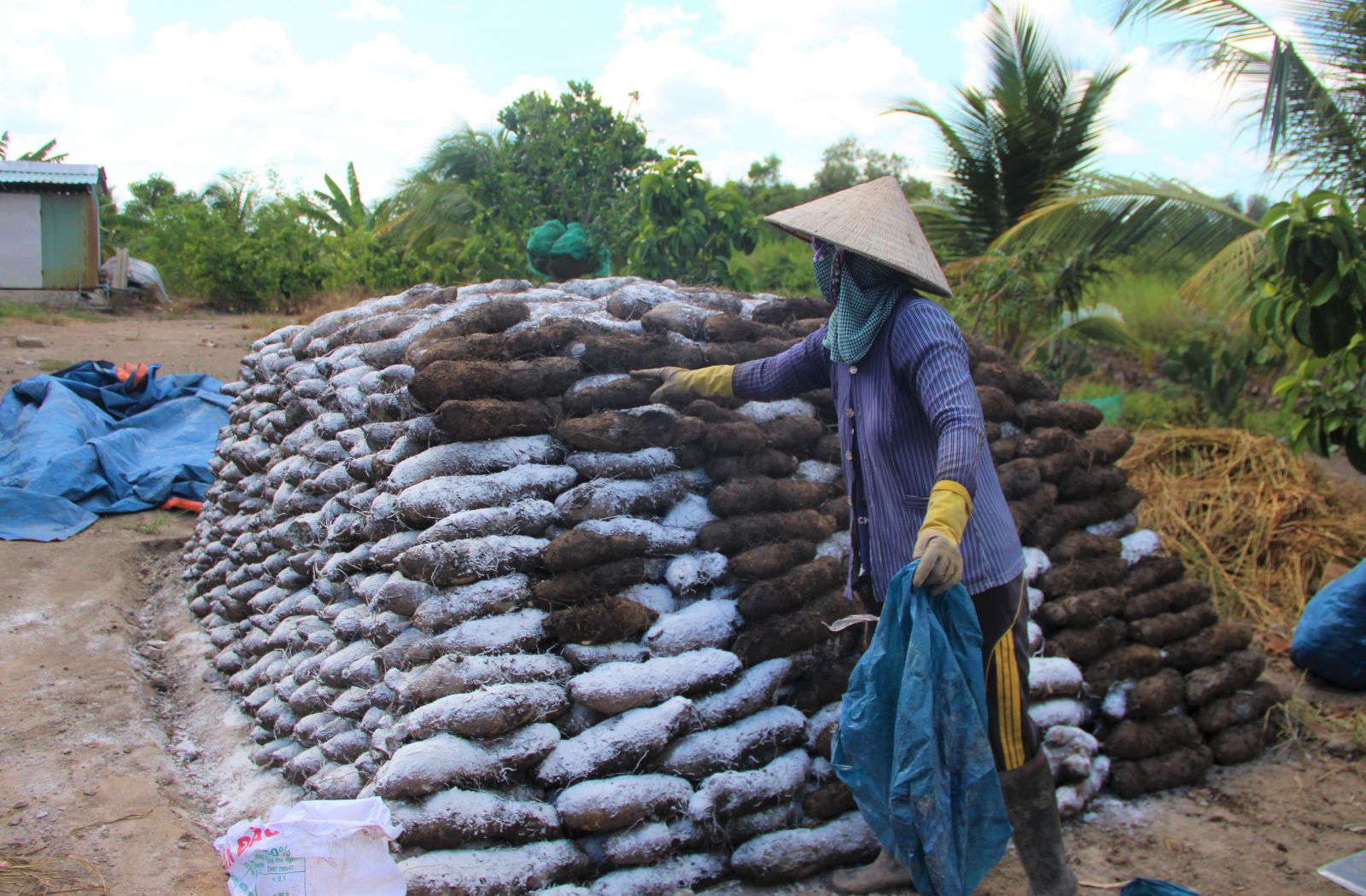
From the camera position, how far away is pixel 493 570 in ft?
8.30

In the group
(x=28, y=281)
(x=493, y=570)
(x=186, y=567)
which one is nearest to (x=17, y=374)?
(x=186, y=567)

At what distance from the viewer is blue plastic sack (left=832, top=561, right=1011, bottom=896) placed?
197 cm

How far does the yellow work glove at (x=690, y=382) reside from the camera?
279 cm

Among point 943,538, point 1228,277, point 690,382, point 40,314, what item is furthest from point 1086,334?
point 40,314

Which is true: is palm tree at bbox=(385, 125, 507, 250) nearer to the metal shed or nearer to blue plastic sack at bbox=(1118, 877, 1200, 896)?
the metal shed

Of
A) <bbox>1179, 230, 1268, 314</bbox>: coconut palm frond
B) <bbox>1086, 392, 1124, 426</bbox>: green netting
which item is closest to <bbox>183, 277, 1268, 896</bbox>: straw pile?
<bbox>1179, 230, 1268, 314</bbox>: coconut palm frond

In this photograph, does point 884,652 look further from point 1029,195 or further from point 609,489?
point 1029,195

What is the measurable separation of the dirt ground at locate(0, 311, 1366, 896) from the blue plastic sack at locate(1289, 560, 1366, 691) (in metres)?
0.11

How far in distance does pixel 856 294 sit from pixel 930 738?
100 centimetres

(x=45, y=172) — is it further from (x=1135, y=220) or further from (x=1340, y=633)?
(x=1340, y=633)

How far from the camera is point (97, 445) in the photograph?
6.49 meters

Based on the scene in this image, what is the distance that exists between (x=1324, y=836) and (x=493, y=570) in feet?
8.24

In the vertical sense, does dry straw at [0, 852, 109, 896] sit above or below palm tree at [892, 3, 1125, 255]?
below

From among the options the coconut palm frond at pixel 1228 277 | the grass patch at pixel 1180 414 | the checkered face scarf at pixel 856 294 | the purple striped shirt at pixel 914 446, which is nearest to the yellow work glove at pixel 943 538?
the purple striped shirt at pixel 914 446
